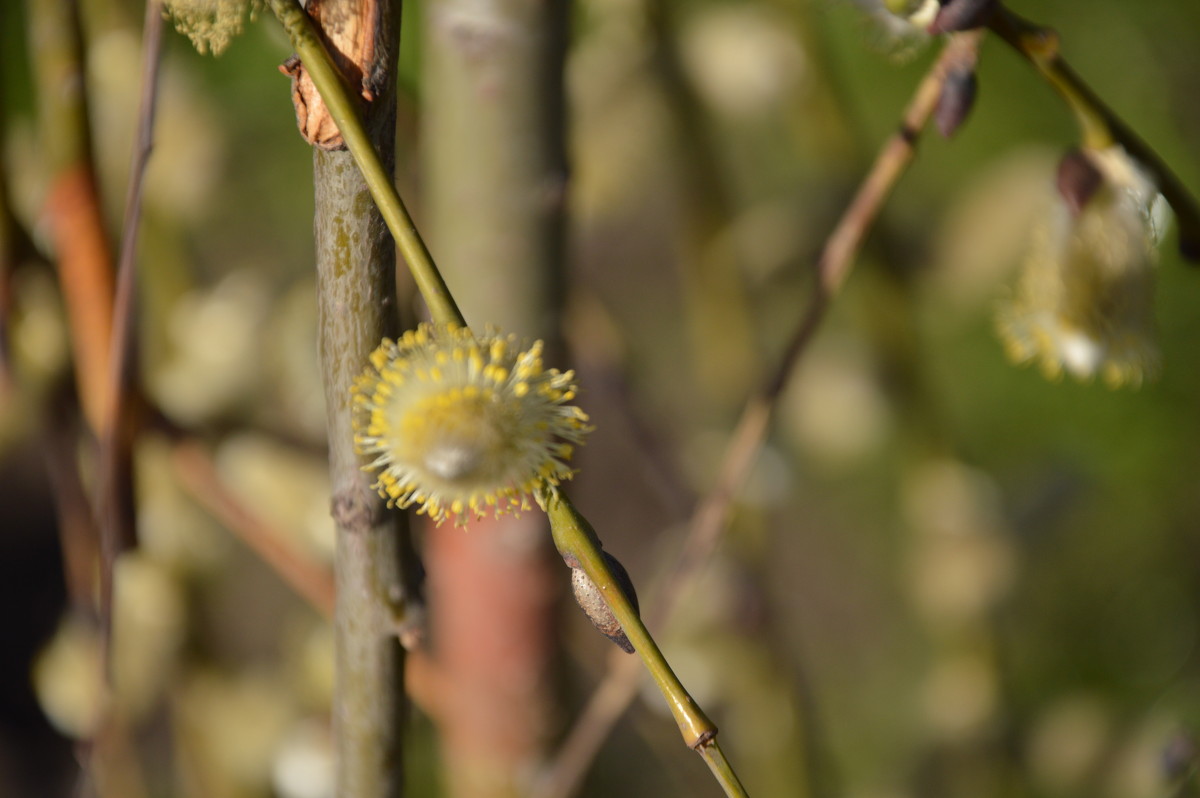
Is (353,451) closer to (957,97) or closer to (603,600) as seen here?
(603,600)

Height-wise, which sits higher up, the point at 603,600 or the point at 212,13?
the point at 212,13

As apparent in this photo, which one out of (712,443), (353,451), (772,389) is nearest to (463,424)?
(353,451)

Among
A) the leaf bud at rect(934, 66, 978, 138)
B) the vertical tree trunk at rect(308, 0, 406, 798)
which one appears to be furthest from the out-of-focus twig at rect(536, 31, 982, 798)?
the vertical tree trunk at rect(308, 0, 406, 798)

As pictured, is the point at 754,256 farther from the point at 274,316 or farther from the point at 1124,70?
the point at 1124,70

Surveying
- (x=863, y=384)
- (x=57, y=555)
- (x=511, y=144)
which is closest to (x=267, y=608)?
(x=57, y=555)

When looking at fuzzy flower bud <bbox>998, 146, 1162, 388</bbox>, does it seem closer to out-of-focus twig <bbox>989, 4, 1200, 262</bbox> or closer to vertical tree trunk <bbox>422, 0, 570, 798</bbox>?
out-of-focus twig <bbox>989, 4, 1200, 262</bbox>

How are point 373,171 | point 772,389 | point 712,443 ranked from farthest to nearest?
1. point 712,443
2. point 772,389
3. point 373,171
